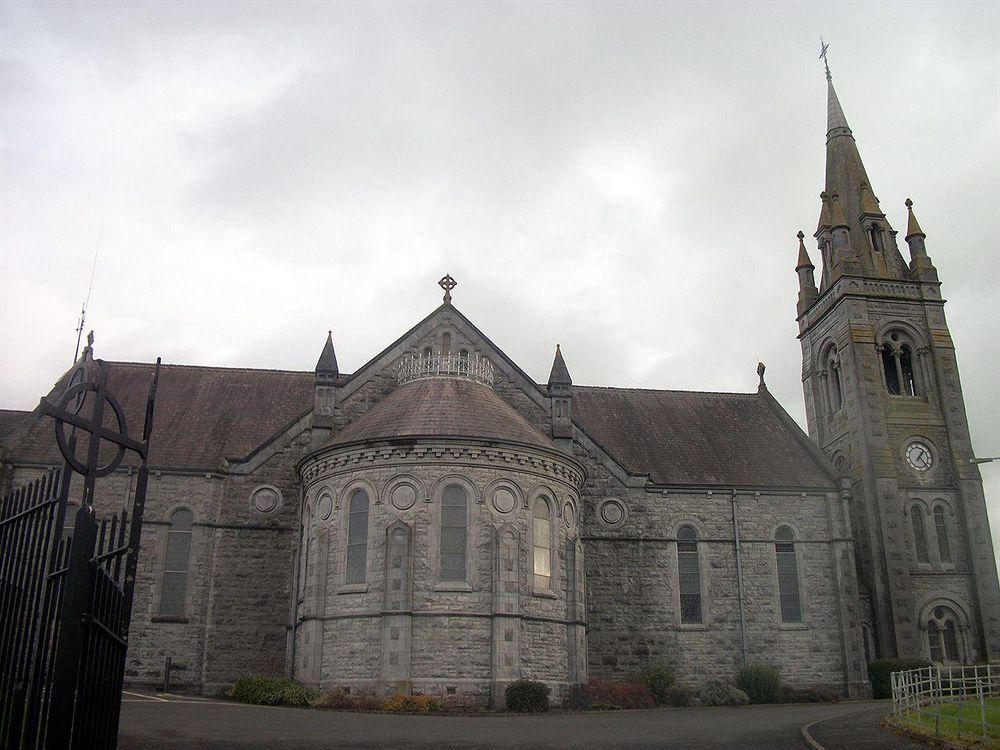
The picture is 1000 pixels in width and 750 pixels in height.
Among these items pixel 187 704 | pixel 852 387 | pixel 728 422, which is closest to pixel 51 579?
pixel 187 704

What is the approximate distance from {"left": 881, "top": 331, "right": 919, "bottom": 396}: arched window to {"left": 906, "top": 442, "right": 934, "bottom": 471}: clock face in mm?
2767

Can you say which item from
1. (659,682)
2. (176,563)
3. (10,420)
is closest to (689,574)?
(659,682)

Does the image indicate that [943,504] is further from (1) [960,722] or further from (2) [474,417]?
(1) [960,722]

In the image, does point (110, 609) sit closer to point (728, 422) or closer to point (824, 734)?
point (824, 734)

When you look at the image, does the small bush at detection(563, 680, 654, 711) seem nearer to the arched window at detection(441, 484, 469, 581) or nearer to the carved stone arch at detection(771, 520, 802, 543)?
the arched window at detection(441, 484, 469, 581)

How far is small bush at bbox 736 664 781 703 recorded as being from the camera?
29297mm

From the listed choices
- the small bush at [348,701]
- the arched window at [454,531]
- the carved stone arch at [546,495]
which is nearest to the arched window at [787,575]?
the carved stone arch at [546,495]

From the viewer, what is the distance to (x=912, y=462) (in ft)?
125

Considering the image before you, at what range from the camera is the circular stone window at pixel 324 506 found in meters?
26.0

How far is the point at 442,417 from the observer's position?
26.1 meters

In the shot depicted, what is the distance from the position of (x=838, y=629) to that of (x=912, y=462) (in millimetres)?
10219

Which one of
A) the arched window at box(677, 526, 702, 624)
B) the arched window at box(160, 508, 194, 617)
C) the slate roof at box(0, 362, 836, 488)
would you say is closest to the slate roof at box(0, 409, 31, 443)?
the slate roof at box(0, 362, 836, 488)

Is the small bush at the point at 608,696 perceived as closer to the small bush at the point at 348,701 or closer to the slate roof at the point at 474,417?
the small bush at the point at 348,701

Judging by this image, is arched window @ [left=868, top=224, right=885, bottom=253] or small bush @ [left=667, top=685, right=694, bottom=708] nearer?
small bush @ [left=667, top=685, right=694, bottom=708]
